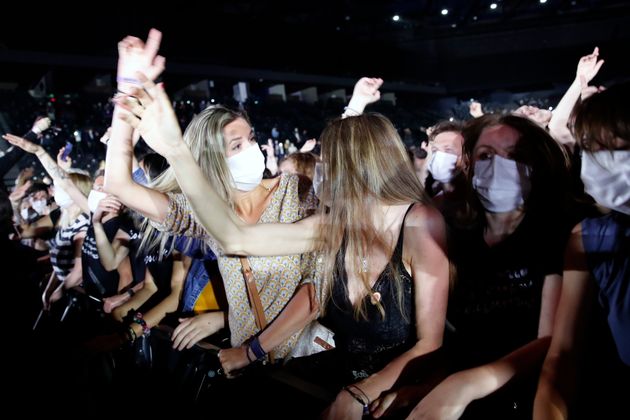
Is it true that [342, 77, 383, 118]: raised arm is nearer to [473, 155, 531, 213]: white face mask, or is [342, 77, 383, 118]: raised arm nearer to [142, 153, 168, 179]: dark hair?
[473, 155, 531, 213]: white face mask

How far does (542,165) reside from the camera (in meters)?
1.62

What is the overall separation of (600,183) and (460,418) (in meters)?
0.75

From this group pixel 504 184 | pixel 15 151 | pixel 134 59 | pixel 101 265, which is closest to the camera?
pixel 134 59

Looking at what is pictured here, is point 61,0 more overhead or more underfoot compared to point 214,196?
more overhead

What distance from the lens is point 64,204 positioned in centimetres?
380

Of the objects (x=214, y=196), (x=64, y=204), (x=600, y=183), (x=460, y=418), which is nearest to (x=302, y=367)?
(x=460, y=418)

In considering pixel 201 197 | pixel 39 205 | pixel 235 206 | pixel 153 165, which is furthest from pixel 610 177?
pixel 39 205

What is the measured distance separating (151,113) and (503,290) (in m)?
1.23

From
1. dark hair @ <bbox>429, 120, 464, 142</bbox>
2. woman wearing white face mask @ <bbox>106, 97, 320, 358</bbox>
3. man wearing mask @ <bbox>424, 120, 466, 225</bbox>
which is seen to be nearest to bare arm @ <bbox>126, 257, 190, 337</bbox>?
woman wearing white face mask @ <bbox>106, 97, 320, 358</bbox>

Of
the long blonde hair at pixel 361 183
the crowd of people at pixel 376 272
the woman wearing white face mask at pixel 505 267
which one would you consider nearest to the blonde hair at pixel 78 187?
the crowd of people at pixel 376 272

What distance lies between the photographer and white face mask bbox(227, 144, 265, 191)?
188 centimetres

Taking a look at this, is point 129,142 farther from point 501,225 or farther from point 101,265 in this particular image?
point 101,265

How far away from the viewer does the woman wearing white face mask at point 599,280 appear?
1047 millimetres

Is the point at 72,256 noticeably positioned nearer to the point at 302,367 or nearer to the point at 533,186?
the point at 302,367
